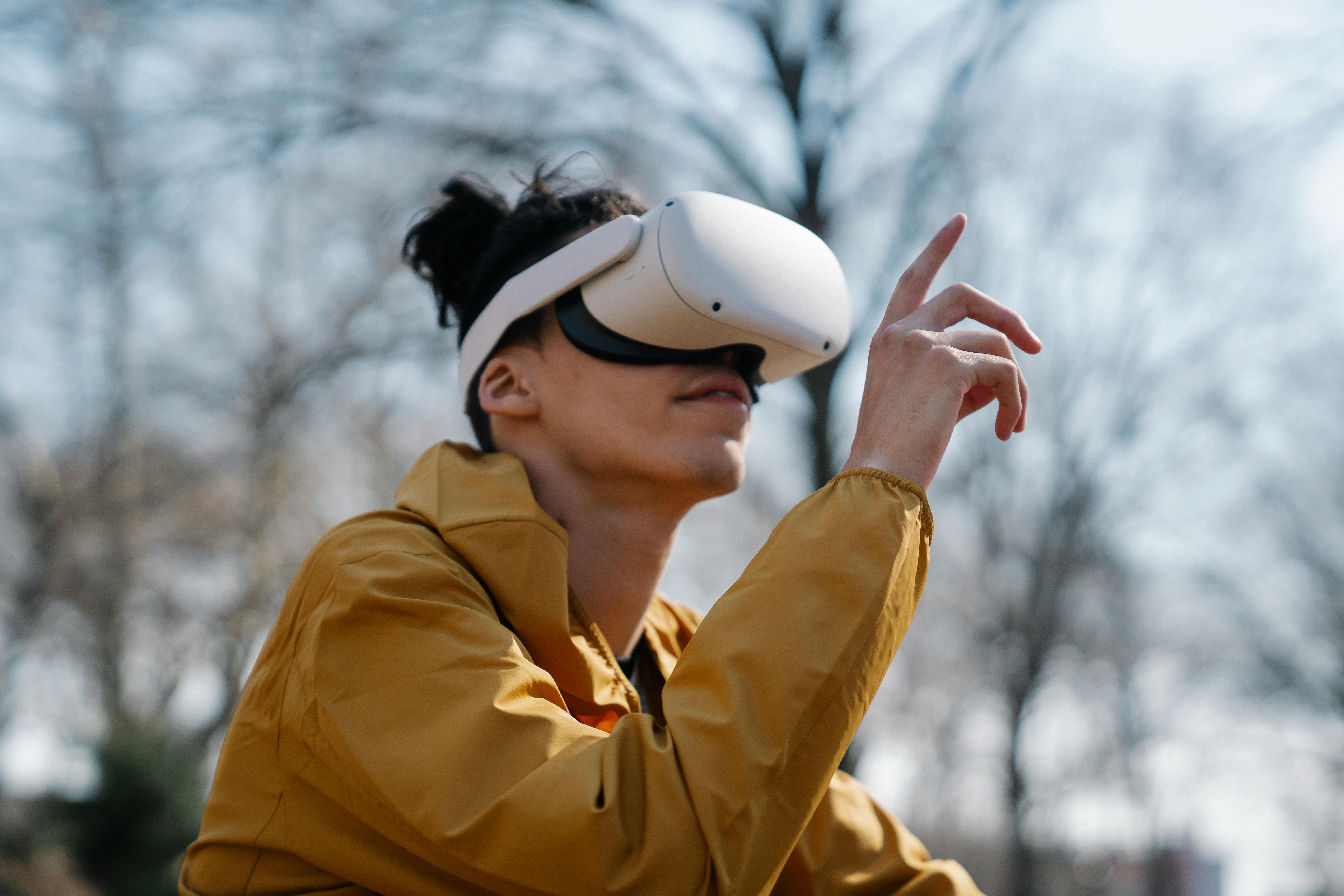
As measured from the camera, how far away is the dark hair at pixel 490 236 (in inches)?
103

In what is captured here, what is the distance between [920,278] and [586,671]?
932mm

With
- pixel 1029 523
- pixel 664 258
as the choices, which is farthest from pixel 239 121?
pixel 1029 523

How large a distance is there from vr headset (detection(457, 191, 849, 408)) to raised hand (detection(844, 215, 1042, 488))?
0.35 m

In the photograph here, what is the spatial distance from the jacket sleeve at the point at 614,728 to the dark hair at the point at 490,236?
3.34ft

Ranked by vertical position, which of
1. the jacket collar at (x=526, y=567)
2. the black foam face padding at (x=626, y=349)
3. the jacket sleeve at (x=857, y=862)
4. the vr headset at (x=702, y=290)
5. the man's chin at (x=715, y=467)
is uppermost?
the vr headset at (x=702, y=290)

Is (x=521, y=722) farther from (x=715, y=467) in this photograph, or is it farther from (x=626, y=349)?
(x=626, y=349)

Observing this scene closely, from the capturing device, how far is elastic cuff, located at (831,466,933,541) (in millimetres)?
1602

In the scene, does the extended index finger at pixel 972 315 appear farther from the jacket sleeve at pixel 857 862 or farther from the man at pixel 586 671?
the jacket sleeve at pixel 857 862

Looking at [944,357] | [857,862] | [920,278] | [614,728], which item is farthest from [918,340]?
[857,862]

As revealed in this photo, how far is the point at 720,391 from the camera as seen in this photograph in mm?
2260

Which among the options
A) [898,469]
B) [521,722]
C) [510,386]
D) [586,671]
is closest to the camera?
[521,722]

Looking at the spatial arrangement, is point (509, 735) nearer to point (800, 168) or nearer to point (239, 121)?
point (800, 168)

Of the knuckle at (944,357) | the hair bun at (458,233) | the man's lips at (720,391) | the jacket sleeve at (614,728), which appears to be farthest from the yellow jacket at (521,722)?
the hair bun at (458,233)

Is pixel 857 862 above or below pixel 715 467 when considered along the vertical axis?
below
